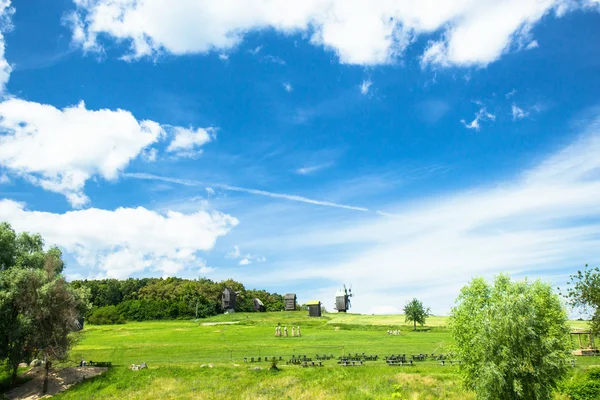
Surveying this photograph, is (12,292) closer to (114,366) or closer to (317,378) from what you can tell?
(114,366)

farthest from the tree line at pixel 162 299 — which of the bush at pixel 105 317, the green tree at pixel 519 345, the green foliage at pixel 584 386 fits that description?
the green foliage at pixel 584 386

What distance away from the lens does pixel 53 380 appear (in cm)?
5047

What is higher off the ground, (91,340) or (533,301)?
(533,301)

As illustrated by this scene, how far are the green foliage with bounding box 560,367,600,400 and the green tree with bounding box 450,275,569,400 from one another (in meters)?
5.80

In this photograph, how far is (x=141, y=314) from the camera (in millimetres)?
135250

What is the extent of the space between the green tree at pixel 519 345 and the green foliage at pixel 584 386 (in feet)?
19.0

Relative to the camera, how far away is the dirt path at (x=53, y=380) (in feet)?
159

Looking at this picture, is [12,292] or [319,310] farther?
[319,310]

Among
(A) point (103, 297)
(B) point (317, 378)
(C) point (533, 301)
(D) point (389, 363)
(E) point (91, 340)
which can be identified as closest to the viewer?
(C) point (533, 301)

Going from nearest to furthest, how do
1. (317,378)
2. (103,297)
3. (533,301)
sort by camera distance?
1. (533,301)
2. (317,378)
3. (103,297)

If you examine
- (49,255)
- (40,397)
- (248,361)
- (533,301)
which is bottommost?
(40,397)

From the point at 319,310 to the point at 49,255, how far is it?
9098cm

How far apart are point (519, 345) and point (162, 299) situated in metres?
136

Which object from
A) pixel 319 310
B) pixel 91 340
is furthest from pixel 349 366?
pixel 319 310
